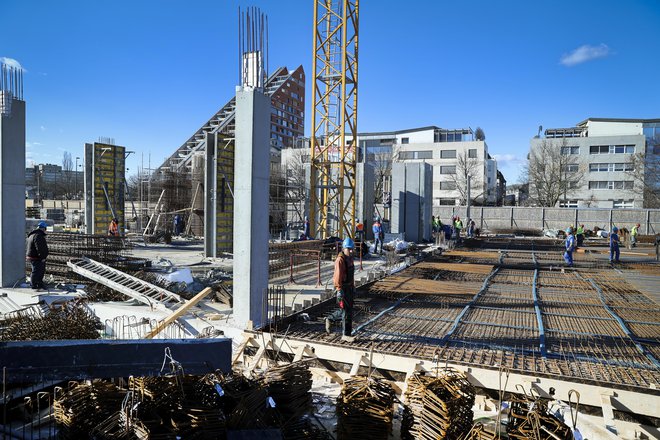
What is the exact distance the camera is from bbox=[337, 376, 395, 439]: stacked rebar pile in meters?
4.63

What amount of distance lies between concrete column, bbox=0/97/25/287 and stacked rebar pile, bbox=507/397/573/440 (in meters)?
12.0

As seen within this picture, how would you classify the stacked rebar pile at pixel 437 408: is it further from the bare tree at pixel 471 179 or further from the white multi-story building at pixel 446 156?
the bare tree at pixel 471 179

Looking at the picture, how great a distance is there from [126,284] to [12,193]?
13.2ft

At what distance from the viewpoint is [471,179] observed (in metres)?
54.6

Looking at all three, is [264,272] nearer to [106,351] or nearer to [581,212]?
[106,351]

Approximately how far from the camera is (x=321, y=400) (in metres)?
5.90

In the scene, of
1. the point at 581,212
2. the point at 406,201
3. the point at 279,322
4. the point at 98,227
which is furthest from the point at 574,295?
the point at 581,212

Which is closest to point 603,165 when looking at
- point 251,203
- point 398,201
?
point 398,201

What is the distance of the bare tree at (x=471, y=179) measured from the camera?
53969 millimetres

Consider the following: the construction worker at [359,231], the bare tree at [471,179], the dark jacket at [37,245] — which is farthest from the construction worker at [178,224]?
the bare tree at [471,179]

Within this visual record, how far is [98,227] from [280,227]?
11.9m

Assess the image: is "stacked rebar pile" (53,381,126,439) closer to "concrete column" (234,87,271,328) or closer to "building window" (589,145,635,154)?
"concrete column" (234,87,271,328)

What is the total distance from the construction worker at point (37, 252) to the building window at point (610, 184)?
190 ft

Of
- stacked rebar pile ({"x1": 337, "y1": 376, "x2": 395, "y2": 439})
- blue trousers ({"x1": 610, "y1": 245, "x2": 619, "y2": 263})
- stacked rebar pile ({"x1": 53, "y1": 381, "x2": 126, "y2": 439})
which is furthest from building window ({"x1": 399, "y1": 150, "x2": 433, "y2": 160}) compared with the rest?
stacked rebar pile ({"x1": 53, "y1": 381, "x2": 126, "y2": 439})
